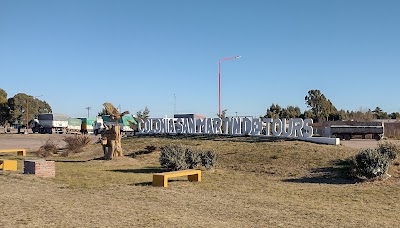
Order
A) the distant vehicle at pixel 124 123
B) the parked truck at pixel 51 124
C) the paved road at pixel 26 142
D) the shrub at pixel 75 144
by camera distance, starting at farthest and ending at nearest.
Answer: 1. the parked truck at pixel 51 124
2. the distant vehicle at pixel 124 123
3. the paved road at pixel 26 142
4. the shrub at pixel 75 144

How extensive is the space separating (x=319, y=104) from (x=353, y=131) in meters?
52.3

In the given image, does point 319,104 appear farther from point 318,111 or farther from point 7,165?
point 7,165

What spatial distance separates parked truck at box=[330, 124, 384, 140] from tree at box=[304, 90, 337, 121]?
133 ft

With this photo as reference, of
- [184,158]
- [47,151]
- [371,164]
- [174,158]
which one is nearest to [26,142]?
[47,151]

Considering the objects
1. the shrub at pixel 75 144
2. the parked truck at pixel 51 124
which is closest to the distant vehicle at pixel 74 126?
the parked truck at pixel 51 124

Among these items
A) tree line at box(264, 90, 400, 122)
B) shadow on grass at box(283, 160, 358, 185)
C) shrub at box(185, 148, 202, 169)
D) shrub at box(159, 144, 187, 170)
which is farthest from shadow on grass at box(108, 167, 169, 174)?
tree line at box(264, 90, 400, 122)

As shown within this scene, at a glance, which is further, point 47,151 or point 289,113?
point 289,113

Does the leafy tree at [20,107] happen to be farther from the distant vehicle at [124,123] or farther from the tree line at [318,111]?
the tree line at [318,111]

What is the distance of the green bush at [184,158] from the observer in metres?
17.0

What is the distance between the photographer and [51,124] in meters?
65.4

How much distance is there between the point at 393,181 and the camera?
14711 millimetres

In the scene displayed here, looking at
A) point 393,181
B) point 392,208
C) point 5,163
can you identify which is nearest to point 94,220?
point 392,208

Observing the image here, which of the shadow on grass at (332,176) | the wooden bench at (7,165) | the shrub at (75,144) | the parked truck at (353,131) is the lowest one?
the shadow on grass at (332,176)

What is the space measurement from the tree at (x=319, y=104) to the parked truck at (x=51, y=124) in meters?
41.1
